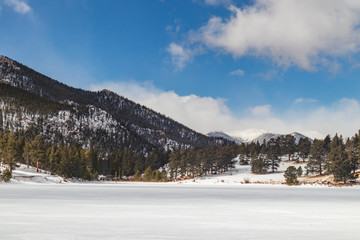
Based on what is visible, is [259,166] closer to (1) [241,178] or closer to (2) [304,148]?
(1) [241,178]

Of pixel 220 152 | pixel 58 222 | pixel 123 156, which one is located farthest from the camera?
pixel 123 156

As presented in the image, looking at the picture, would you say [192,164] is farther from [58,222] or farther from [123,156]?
[58,222]

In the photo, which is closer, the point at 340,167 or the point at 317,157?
the point at 340,167

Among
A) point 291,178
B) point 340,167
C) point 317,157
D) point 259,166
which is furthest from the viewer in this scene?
point 259,166

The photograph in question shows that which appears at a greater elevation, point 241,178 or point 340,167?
point 340,167

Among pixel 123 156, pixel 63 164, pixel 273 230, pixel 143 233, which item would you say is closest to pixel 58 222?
pixel 143 233

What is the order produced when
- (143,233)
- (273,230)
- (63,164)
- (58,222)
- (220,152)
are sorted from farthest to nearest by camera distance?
(220,152)
(63,164)
(58,222)
(273,230)
(143,233)

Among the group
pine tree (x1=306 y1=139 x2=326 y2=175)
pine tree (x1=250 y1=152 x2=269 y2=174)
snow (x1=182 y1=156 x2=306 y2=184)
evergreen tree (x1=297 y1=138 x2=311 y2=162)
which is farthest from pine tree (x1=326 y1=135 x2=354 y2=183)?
evergreen tree (x1=297 y1=138 x2=311 y2=162)

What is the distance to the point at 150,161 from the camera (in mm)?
180250

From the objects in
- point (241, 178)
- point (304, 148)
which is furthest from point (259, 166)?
point (304, 148)

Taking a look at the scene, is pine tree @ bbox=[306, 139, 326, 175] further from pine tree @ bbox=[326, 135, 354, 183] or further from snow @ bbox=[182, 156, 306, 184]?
pine tree @ bbox=[326, 135, 354, 183]

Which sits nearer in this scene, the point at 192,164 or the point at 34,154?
the point at 34,154

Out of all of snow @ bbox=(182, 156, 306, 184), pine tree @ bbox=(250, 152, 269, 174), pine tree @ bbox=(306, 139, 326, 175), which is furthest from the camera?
pine tree @ bbox=(250, 152, 269, 174)

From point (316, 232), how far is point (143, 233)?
212 inches
